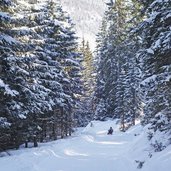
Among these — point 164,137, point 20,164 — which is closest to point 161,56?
point 164,137

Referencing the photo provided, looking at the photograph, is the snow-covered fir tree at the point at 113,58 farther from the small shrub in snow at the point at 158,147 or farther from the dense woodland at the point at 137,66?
the small shrub in snow at the point at 158,147

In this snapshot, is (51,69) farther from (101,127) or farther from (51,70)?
(101,127)

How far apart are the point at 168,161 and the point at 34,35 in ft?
53.1

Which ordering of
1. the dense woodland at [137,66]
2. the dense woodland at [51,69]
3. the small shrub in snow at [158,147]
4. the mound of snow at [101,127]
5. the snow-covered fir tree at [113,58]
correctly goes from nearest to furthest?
1. the dense woodland at [137,66]
2. the dense woodland at [51,69]
3. the small shrub in snow at [158,147]
4. the mound of snow at [101,127]
5. the snow-covered fir tree at [113,58]

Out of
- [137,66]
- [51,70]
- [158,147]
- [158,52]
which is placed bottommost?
[158,147]

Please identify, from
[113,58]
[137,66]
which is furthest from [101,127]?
[137,66]

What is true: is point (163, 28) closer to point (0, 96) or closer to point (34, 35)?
point (0, 96)

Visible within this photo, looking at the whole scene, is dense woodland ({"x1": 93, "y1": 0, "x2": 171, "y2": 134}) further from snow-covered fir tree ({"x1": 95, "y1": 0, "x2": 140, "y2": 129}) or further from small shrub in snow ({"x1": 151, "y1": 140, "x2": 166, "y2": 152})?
small shrub in snow ({"x1": 151, "y1": 140, "x2": 166, "y2": 152})

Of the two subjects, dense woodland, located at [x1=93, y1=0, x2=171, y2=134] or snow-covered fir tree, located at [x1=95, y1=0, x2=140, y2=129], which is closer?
dense woodland, located at [x1=93, y1=0, x2=171, y2=134]

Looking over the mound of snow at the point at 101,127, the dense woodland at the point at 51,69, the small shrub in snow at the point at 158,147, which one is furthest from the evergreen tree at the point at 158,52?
the mound of snow at the point at 101,127

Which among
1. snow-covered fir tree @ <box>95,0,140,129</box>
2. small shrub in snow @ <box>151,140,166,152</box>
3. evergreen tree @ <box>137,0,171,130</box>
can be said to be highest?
snow-covered fir tree @ <box>95,0,140,129</box>

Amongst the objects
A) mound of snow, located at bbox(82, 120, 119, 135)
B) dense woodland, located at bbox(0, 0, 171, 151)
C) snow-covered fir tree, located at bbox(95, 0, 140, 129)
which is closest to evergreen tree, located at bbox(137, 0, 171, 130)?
dense woodland, located at bbox(0, 0, 171, 151)

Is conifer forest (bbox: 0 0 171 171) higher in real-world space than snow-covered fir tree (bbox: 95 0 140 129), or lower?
lower

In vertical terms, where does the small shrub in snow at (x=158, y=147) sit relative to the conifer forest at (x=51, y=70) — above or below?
below
